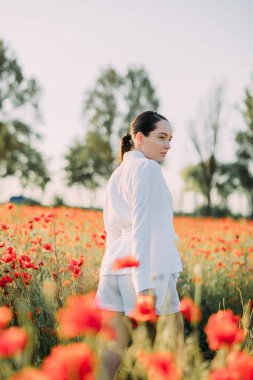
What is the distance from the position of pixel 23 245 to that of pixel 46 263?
0.42 metres

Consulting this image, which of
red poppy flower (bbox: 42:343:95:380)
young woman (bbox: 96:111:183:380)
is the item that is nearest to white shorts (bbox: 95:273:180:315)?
young woman (bbox: 96:111:183:380)

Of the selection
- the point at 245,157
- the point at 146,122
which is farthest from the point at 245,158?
the point at 146,122

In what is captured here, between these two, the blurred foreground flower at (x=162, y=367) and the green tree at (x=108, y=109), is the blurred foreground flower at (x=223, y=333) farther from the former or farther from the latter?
the green tree at (x=108, y=109)

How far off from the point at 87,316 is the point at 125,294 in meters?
0.83

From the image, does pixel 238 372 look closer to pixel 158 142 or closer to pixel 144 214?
pixel 144 214

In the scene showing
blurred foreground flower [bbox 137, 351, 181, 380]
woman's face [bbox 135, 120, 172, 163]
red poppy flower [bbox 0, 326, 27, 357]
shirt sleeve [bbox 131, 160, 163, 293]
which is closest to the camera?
blurred foreground flower [bbox 137, 351, 181, 380]

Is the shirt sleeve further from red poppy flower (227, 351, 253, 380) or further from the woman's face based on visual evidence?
red poppy flower (227, 351, 253, 380)

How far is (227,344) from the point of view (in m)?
1.52

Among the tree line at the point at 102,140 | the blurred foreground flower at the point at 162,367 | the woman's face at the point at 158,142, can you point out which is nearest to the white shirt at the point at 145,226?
the woman's face at the point at 158,142

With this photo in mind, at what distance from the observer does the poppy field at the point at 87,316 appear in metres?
1.39

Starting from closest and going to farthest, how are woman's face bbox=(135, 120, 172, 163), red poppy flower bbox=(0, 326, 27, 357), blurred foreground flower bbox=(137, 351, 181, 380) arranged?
1. blurred foreground flower bbox=(137, 351, 181, 380)
2. red poppy flower bbox=(0, 326, 27, 357)
3. woman's face bbox=(135, 120, 172, 163)

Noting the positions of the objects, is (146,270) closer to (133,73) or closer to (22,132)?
(22,132)

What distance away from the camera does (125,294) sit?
2336mm

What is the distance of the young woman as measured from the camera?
2.22 meters
